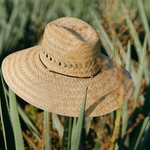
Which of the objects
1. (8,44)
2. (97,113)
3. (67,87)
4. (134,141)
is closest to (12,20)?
(8,44)

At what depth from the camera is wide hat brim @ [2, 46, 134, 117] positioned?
2.51ft

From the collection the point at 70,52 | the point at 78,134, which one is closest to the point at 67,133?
the point at 78,134

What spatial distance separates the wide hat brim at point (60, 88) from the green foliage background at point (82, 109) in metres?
0.07

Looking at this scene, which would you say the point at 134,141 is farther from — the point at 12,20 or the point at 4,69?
the point at 12,20

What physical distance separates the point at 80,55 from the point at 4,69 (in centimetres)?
40

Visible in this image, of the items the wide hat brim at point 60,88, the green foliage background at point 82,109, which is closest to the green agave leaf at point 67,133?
the green foliage background at point 82,109

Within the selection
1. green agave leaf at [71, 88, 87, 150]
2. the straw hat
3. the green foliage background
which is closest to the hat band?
the straw hat

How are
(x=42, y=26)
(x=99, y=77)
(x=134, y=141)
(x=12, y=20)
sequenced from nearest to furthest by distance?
(x=99, y=77), (x=134, y=141), (x=12, y=20), (x=42, y=26)

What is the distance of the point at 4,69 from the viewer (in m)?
0.89

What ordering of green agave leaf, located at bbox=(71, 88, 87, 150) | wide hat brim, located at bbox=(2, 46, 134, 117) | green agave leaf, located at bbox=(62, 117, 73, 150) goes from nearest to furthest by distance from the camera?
green agave leaf, located at bbox=(71, 88, 87, 150), wide hat brim, located at bbox=(2, 46, 134, 117), green agave leaf, located at bbox=(62, 117, 73, 150)

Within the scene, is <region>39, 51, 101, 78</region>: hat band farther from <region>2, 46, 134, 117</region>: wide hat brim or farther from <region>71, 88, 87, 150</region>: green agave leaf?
<region>71, 88, 87, 150</region>: green agave leaf

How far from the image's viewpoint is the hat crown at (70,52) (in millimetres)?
788

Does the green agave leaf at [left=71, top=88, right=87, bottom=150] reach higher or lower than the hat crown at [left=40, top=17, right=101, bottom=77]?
lower

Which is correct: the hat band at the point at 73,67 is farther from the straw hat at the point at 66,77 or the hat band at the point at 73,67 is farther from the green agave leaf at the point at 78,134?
the green agave leaf at the point at 78,134
